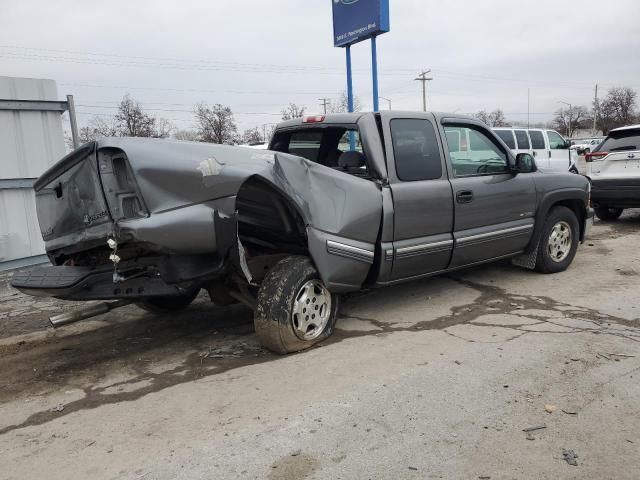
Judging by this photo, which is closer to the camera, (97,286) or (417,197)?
(97,286)

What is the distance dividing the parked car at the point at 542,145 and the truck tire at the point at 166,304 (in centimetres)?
1156

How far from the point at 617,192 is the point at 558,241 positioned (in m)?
4.17

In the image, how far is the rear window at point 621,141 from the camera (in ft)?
31.9

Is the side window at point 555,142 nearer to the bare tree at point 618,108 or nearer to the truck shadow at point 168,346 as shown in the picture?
the truck shadow at point 168,346

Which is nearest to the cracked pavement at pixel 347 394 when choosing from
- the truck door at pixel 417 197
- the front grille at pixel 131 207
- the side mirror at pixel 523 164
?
the truck door at pixel 417 197

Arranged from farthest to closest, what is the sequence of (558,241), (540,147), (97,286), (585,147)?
1. (585,147)
2. (540,147)
3. (558,241)
4. (97,286)

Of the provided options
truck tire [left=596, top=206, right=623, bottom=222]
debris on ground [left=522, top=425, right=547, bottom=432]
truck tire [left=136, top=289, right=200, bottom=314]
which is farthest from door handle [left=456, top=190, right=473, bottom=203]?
truck tire [left=596, top=206, right=623, bottom=222]

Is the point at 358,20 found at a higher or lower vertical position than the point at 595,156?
higher

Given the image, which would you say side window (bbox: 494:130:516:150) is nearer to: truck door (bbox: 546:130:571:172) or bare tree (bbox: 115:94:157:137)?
truck door (bbox: 546:130:571:172)

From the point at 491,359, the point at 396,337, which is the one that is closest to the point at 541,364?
the point at 491,359

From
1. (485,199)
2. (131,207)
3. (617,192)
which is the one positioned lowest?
(617,192)

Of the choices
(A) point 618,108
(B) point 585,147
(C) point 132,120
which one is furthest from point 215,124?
(A) point 618,108

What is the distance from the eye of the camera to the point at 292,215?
167 inches

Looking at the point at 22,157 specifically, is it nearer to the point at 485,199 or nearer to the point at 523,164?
the point at 485,199
